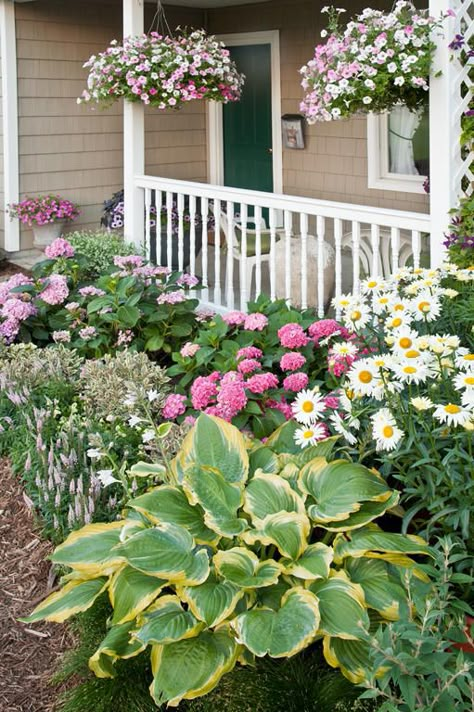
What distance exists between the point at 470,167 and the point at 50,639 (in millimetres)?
2882

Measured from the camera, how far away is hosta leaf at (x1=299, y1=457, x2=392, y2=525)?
250 centimetres

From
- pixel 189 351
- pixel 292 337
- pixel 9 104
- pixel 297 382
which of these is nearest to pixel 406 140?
pixel 9 104

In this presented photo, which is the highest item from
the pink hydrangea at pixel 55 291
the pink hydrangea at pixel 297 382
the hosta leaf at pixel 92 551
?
the pink hydrangea at pixel 55 291

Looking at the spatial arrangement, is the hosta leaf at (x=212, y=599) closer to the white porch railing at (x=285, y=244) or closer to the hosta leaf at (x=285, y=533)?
the hosta leaf at (x=285, y=533)

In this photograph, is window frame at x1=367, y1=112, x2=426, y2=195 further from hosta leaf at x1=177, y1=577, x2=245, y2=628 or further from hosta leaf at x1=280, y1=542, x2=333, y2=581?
hosta leaf at x1=177, y1=577, x2=245, y2=628

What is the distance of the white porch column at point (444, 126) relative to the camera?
161 inches

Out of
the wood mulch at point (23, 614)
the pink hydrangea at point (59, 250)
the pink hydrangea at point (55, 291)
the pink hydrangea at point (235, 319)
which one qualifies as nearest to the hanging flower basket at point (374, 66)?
the pink hydrangea at point (235, 319)

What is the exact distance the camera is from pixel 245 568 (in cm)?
237

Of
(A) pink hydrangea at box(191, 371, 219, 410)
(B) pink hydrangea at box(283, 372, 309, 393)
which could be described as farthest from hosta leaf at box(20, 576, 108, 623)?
(B) pink hydrangea at box(283, 372, 309, 393)

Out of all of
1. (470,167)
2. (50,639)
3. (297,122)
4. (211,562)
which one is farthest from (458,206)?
(297,122)

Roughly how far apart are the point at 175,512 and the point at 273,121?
21.8 feet

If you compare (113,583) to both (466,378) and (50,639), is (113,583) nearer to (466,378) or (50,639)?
(50,639)

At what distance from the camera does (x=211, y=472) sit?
262cm

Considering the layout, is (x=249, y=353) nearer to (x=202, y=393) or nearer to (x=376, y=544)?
(x=202, y=393)
